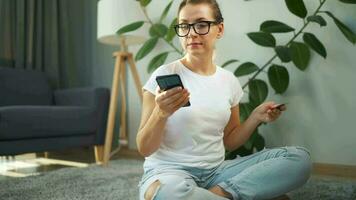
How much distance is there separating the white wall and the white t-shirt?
40.0 inches

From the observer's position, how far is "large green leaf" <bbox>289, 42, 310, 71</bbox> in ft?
5.89

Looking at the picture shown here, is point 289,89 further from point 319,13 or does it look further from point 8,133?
point 8,133

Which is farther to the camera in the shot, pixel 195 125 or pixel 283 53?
pixel 283 53

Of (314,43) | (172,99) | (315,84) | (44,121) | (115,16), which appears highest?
(115,16)

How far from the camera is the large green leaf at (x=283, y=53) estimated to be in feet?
5.90

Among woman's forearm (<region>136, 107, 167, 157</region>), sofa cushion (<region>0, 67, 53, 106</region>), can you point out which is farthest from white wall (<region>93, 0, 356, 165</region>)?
sofa cushion (<region>0, 67, 53, 106</region>)

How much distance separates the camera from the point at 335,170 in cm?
189

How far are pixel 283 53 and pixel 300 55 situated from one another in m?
0.08

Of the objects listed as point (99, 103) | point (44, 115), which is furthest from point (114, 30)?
point (44, 115)

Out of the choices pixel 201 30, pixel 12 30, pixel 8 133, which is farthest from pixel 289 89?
pixel 12 30

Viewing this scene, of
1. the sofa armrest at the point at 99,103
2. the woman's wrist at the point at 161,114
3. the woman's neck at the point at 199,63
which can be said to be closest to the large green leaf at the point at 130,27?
the sofa armrest at the point at 99,103

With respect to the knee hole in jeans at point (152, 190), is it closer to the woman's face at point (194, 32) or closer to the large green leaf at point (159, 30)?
the woman's face at point (194, 32)

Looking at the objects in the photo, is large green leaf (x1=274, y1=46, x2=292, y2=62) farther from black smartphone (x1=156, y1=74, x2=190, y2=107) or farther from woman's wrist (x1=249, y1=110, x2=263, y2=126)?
black smartphone (x1=156, y1=74, x2=190, y2=107)

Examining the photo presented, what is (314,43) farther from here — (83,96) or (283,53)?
(83,96)
